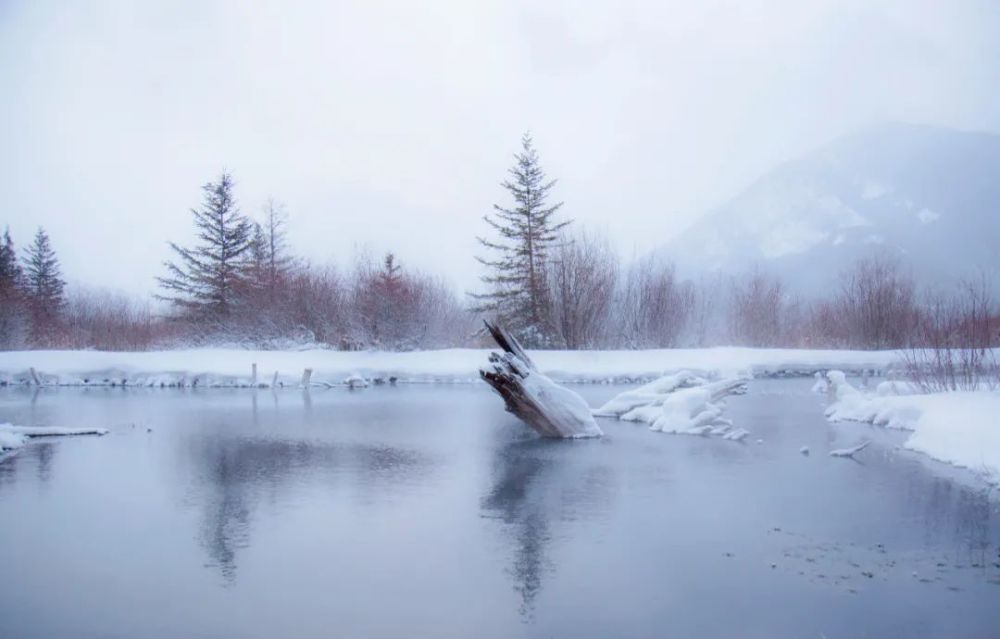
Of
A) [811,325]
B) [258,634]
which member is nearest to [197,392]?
[258,634]

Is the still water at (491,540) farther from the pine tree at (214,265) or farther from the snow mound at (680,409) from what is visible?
the pine tree at (214,265)

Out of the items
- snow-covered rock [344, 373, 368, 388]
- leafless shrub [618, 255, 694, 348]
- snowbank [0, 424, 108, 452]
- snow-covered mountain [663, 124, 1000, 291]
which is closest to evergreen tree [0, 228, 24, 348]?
snow-covered rock [344, 373, 368, 388]

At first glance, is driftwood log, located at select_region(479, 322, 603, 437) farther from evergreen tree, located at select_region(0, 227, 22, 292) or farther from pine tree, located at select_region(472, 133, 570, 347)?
evergreen tree, located at select_region(0, 227, 22, 292)

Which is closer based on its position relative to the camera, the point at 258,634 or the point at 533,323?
the point at 258,634

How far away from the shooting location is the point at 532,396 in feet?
46.6

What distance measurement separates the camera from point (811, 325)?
37625mm

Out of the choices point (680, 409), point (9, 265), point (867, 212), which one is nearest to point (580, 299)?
point (680, 409)

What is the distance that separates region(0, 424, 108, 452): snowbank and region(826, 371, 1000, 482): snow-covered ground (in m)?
15.2

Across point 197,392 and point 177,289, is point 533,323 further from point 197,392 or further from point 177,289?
point 177,289

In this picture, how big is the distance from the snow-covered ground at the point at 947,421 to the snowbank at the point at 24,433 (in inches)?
597

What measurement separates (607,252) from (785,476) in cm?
2697

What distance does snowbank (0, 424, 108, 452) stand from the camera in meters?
13.1

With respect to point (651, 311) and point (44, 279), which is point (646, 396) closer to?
point (651, 311)

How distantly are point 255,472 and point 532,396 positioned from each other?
17.6ft
